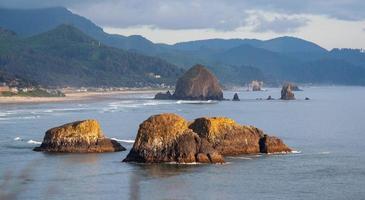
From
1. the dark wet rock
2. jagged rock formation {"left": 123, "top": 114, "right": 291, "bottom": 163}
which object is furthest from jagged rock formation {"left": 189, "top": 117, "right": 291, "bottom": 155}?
jagged rock formation {"left": 123, "top": 114, "right": 291, "bottom": 163}

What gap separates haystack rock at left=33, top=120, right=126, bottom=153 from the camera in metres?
67.2

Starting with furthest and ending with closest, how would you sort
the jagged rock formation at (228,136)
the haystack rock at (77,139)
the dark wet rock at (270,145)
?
the dark wet rock at (270,145), the haystack rock at (77,139), the jagged rock formation at (228,136)

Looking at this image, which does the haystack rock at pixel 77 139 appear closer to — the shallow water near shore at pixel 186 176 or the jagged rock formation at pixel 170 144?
the shallow water near shore at pixel 186 176

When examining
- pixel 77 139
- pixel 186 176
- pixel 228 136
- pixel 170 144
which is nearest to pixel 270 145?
pixel 228 136

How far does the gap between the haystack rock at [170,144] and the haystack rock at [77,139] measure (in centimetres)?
696

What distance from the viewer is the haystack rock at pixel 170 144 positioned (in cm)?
6050

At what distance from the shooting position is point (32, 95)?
19438cm

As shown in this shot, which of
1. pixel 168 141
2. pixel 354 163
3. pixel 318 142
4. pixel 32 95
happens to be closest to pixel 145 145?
pixel 168 141

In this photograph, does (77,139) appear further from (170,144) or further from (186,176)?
(186,176)

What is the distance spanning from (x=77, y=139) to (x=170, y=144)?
34.7 feet

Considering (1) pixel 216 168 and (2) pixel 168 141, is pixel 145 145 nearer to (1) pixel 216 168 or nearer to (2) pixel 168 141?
(2) pixel 168 141

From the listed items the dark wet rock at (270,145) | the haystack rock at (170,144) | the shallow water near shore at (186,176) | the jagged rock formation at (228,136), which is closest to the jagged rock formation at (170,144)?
the haystack rock at (170,144)

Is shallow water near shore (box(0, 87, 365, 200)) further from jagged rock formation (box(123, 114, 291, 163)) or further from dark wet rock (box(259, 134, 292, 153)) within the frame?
dark wet rock (box(259, 134, 292, 153))

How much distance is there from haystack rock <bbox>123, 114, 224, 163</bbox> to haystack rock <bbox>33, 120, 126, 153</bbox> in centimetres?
696
